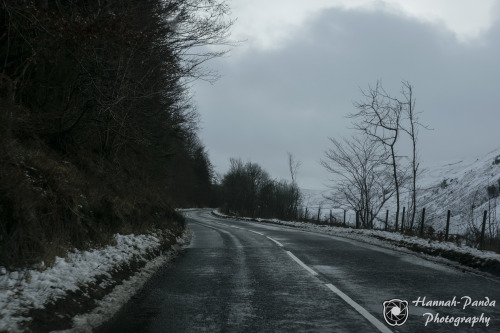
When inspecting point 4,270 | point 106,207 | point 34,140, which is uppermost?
point 34,140

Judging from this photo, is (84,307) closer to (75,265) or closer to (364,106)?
(75,265)

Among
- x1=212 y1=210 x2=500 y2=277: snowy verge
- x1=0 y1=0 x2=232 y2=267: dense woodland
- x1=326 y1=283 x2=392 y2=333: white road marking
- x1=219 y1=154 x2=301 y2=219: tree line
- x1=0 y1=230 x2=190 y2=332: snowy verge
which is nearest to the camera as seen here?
x1=0 y1=230 x2=190 y2=332: snowy verge

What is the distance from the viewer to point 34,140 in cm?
1091

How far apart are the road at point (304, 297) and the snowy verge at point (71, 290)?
1.02ft

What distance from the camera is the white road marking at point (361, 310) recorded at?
5.48m

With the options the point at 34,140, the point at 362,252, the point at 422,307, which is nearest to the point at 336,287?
the point at 422,307

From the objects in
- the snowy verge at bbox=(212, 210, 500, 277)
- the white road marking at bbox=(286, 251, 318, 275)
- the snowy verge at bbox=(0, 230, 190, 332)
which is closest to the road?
the white road marking at bbox=(286, 251, 318, 275)

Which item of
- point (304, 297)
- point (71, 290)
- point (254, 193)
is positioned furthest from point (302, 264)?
point (254, 193)

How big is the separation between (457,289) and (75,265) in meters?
6.46

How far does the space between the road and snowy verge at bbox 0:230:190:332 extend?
0.31m

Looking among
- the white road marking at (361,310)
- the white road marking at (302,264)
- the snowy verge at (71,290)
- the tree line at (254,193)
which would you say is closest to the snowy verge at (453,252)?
the white road marking at (302,264)

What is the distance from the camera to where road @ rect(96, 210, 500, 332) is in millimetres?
5654

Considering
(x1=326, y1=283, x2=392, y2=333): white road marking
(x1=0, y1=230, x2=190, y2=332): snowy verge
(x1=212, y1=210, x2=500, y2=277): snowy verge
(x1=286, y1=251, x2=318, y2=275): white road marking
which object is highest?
(x1=212, y1=210, x2=500, y2=277): snowy verge

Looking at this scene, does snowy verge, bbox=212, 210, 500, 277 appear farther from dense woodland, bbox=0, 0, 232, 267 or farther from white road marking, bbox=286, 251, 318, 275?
dense woodland, bbox=0, 0, 232, 267
